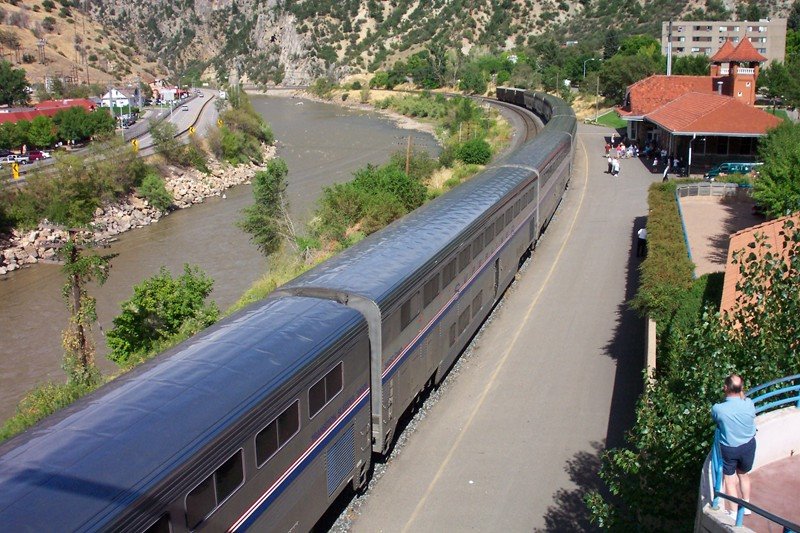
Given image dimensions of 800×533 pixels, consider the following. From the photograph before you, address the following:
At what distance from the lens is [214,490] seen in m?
7.48

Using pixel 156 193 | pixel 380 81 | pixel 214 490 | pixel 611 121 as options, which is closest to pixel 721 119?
pixel 611 121

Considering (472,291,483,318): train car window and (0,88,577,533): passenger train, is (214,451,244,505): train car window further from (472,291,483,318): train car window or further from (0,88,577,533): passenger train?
(472,291,483,318): train car window

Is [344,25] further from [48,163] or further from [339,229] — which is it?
[339,229]

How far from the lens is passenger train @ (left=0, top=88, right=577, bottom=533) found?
6.48 meters

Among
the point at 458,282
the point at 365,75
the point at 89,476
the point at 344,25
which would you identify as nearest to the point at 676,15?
the point at 365,75

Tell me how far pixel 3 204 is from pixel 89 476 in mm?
36880

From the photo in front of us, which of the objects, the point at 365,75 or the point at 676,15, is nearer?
the point at 676,15

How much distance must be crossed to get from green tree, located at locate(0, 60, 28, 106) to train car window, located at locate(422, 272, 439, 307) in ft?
264

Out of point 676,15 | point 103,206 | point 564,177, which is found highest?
point 676,15

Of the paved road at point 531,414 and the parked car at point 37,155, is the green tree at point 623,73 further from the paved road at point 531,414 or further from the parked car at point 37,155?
the paved road at point 531,414

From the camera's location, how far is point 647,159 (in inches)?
1721

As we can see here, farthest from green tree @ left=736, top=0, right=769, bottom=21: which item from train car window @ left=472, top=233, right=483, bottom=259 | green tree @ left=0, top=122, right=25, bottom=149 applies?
train car window @ left=472, top=233, right=483, bottom=259

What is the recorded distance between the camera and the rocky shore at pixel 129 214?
36500 millimetres

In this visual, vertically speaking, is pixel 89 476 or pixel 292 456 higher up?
pixel 89 476
